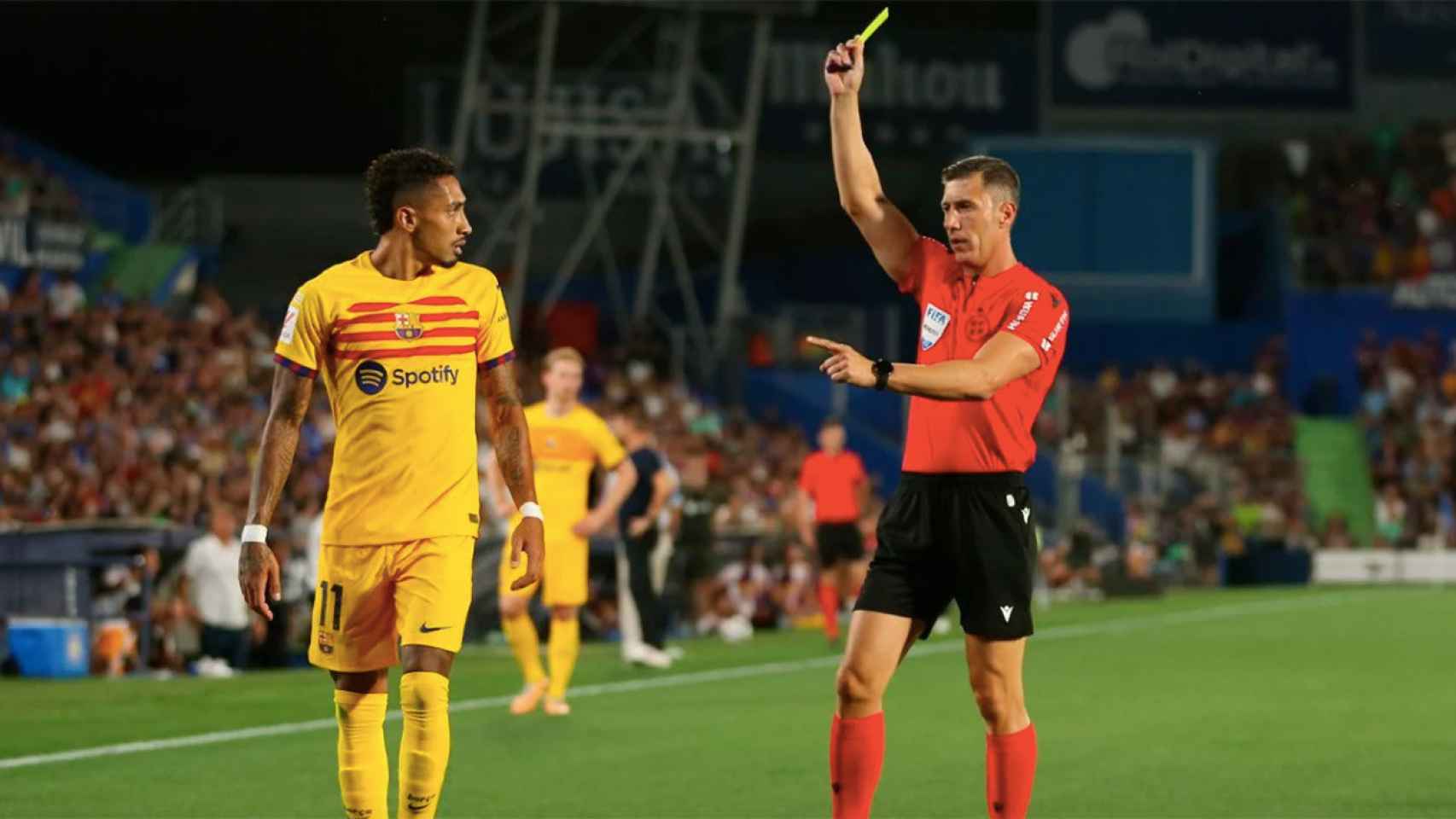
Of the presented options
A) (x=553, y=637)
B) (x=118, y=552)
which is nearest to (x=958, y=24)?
(x=118, y=552)

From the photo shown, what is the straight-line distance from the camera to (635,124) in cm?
3994

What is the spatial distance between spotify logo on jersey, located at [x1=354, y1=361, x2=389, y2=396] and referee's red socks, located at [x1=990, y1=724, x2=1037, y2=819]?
2.41m

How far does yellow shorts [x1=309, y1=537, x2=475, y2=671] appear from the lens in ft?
26.2

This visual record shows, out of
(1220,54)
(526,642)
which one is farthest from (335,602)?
(1220,54)

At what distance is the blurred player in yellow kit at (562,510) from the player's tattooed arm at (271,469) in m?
7.69

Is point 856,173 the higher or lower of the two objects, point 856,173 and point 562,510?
the higher

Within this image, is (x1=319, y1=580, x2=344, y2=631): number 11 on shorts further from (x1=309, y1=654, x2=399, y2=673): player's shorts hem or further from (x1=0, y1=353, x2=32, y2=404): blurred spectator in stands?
(x1=0, y1=353, x2=32, y2=404): blurred spectator in stands

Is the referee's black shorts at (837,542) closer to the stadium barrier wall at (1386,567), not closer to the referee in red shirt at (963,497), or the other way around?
the referee in red shirt at (963,497)

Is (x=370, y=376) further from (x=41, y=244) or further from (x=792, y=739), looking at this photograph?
(x=41, y=244)

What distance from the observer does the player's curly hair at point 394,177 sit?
8109 mm

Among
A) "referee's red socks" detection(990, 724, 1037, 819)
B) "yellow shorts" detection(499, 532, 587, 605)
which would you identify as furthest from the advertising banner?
"referee's red socks" detection(990, 724, 1037, 819)

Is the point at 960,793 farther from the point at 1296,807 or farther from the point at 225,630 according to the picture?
the point at 225,630

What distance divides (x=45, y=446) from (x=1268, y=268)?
29.3 meters

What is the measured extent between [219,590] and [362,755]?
474 inches
